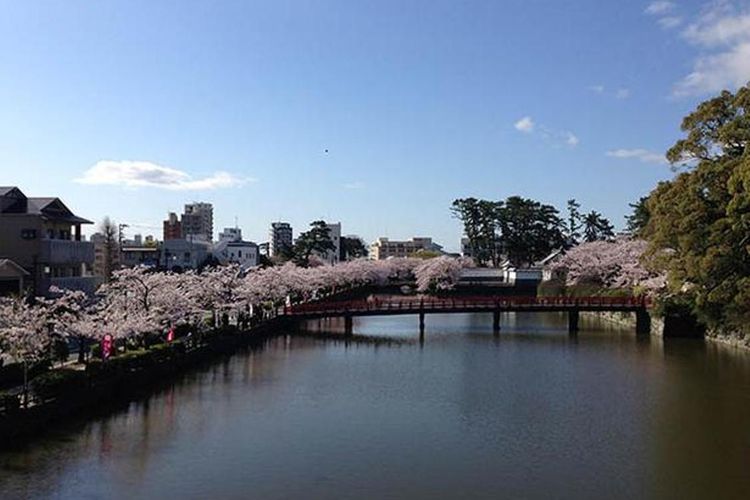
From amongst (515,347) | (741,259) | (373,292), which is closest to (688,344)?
(515,347)

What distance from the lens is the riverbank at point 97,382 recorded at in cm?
1766

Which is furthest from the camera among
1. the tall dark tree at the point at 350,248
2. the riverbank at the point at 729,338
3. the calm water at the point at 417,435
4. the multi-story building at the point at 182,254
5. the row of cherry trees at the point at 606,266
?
the tall dark tree at the point at 350,248

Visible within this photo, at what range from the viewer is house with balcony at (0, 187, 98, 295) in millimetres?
31000

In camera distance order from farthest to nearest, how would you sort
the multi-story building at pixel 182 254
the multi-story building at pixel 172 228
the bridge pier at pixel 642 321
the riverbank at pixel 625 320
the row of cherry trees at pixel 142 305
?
the multi-story building at pixel 172 228 → the multi-story building at pixel 182 254 → the bridge pier at pixel 642 321 → the riverbank at pixel 625 320 → the row of cherry trees at pixel 142 305

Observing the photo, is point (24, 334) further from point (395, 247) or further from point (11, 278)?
point (395, 247)

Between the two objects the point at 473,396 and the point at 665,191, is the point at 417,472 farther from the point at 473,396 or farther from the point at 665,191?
the point at 665,191

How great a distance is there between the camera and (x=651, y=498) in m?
14.0

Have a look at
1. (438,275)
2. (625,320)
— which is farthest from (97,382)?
(438,275)

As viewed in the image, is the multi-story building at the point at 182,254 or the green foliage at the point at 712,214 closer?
the green foliage at the point at 712,214

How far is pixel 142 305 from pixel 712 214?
72.7 feet

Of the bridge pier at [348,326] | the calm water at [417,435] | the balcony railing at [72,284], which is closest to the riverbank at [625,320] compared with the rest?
the calm water at [417,435]

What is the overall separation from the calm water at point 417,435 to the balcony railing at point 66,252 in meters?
9.14

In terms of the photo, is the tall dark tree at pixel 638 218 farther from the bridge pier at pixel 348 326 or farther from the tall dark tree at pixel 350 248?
the tall dark tree at pixel 350 248

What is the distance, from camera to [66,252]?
109 feet
